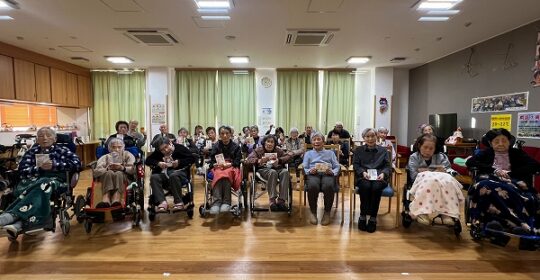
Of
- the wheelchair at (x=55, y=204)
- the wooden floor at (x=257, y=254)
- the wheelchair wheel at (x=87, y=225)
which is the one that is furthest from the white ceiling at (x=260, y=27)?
the wooden floor at (x=257, y=254)

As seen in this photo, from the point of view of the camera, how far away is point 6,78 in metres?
5.49

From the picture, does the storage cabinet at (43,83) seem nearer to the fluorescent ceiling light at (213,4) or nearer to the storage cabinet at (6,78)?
the storage cabinet at (6,78)

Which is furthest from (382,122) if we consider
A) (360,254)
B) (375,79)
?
(360,254)

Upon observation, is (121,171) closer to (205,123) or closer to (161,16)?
(161,16)

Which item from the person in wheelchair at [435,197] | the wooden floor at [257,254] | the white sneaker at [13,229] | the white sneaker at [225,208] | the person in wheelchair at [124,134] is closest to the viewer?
the wooden floor at [257,254]

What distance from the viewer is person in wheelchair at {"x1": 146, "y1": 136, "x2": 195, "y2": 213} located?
130 inches

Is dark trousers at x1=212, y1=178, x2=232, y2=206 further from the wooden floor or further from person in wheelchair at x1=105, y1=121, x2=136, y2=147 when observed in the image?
person in wheelchair at x1=105, y1=121, x2=136, y2=147

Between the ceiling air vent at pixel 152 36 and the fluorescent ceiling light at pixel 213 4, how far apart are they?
1.23 meters

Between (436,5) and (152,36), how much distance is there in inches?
175

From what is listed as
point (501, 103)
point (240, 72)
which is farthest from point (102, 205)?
point (501, 103)

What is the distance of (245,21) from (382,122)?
17.4 feet

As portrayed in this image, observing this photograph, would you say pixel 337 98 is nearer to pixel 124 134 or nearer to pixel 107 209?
pixel 124 134

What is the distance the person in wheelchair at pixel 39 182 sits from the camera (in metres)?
2.58

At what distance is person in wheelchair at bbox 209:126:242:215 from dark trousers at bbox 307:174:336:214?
0.85 metres
